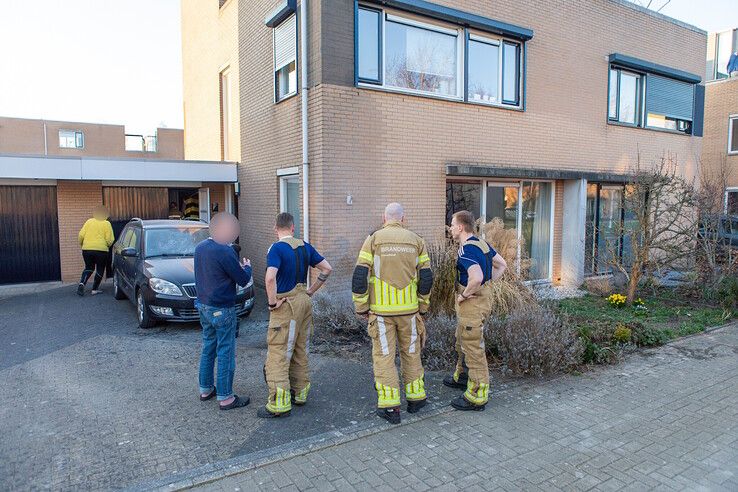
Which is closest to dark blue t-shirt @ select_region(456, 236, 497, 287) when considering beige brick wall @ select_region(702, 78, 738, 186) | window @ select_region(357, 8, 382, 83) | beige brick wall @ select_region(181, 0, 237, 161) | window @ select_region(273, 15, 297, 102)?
window @ select_region(357, 8, 382, 83)

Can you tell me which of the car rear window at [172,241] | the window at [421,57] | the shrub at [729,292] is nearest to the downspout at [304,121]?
the window at [421,57]

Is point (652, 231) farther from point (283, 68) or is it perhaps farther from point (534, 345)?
point (283, 68)

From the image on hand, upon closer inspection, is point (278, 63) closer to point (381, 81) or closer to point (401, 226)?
point (381, 81)

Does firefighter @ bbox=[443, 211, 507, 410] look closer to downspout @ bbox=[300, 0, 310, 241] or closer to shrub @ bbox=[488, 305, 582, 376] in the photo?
shrub @ bbox=[488, 305, 582, 376]

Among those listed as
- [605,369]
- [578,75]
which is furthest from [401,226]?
[578,75]

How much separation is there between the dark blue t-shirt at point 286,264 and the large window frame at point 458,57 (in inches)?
192

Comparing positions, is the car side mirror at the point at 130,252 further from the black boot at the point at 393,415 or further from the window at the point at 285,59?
the black boot at the point at 393,415

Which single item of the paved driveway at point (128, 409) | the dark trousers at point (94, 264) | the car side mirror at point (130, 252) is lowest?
the paved driveway at point (128, 409)

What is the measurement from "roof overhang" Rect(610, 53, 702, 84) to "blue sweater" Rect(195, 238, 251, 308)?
428 inches

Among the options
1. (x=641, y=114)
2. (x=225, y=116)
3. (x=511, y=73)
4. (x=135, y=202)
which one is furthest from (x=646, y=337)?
(x=135, y=202)

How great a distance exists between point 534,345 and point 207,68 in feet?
40.3

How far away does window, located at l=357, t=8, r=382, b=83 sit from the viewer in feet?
28.3

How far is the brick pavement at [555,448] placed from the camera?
3.50m

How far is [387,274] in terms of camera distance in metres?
4.36
